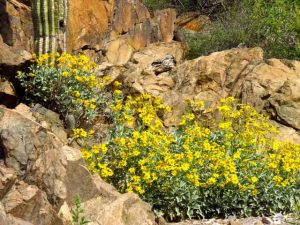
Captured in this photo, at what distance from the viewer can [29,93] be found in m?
7.23

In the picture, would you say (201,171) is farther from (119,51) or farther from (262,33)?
(262,33)

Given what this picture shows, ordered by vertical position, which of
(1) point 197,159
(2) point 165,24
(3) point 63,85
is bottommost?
(1) point 197,159

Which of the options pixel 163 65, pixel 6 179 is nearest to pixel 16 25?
pixel 163 65

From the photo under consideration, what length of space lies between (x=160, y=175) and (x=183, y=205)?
355mm

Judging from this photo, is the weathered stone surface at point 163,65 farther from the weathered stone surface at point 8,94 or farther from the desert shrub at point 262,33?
the weathered stone surface at point 8,94

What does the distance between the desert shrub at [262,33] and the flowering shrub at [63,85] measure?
469cm

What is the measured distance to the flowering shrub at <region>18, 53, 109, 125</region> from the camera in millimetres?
7077

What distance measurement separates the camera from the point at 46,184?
4035 millimetres

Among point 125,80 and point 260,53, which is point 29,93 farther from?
point 260,53

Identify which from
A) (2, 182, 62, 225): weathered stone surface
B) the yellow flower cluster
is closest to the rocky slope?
(2, 182, 62, 225): weathered stone surface

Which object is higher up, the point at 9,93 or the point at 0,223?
the point at 0,223

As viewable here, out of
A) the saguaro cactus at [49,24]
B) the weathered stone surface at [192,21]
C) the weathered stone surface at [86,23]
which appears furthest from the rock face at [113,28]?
the weathered stone surface at [192,21]

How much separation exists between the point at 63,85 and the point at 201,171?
2294mm

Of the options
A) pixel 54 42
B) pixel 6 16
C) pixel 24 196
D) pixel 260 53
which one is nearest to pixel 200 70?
pixel 260 53
